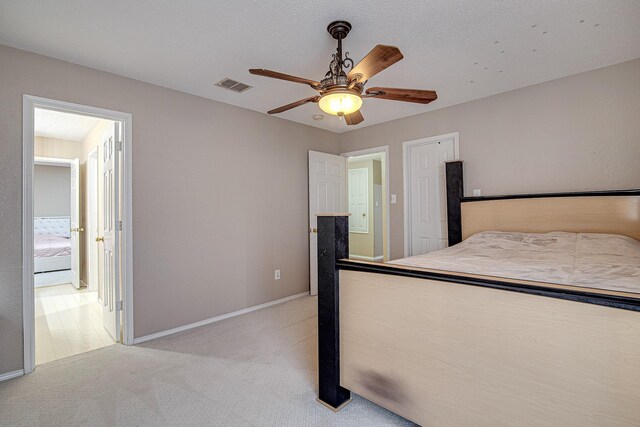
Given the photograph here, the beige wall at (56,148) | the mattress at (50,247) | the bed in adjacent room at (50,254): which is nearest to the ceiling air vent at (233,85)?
the beige wall at (56,148)

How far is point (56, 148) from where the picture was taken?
4.86 m

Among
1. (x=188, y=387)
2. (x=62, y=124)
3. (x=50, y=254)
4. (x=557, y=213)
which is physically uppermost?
(x=62, y=124)

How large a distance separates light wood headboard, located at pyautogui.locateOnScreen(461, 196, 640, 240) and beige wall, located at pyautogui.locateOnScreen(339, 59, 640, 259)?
16cm

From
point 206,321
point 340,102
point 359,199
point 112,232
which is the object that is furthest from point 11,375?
point 359,199

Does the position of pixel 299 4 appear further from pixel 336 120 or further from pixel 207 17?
pixel 336 120

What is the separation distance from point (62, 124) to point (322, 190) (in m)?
3.59

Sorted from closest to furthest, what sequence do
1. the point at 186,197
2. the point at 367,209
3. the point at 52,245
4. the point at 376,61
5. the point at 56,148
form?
the point at 376,61 → the point at 186,197 → the point at 56,148 → the point at 52,245 → the point at 367,209

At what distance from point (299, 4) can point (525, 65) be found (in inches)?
81.8

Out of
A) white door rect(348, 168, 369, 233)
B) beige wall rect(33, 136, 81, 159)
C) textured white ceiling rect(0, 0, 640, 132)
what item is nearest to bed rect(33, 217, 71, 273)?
beige wall rect(33, 136, 81, 159)

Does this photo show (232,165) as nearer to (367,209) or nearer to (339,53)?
(339,53)

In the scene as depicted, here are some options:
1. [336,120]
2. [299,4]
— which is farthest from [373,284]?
[336,120]

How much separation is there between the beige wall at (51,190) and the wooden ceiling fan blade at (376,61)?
7.67 metres

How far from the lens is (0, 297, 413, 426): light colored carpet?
1.75 meters

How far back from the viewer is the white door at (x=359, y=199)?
6941 millimetres
